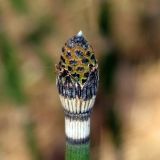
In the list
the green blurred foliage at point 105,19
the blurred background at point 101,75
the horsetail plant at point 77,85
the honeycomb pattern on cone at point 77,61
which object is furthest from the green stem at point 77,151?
the green blurred foliage at point 105,19

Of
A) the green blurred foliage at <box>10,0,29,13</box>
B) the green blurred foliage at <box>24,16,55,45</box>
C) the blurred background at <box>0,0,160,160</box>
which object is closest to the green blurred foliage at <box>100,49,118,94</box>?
the blurred background at <box>0,0,160,160</box>

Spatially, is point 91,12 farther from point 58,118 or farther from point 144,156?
point 144,156

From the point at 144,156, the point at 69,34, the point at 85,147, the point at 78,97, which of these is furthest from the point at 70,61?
the point at 144,156

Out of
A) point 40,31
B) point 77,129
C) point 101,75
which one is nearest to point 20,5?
point 40,31

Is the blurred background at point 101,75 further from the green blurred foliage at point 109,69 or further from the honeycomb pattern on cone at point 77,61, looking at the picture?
the honeycomb pattern on cone at point 77,61

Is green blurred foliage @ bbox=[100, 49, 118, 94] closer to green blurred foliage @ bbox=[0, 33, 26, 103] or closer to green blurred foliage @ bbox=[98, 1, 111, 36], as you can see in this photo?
green blurred foliage @ bbox=[98, 1, 111, 36]
